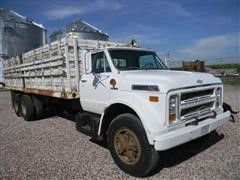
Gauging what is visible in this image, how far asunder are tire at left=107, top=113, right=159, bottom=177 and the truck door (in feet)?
2.32

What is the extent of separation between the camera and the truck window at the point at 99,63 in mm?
4800

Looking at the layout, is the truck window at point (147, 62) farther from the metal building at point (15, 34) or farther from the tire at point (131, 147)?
the metal building at point (15, 34)

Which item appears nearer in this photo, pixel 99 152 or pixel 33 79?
pixel 99 152

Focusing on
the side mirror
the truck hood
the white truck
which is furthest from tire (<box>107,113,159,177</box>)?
the side mirror

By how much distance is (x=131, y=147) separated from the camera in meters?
3.94

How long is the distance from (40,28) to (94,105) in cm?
2200

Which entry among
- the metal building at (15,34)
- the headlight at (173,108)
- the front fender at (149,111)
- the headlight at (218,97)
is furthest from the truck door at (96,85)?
the metal building at (15,34)

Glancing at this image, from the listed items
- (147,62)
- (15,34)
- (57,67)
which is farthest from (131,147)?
(15,34)

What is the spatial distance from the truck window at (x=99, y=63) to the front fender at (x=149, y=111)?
45.2 inches

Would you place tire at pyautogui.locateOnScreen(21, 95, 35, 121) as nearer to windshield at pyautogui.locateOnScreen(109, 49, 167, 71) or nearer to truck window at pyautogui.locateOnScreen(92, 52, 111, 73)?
truck window at pyautogui.locateOnScreen(92, 52, 111, 73)

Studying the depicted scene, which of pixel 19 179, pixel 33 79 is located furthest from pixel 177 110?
pixel 33 79

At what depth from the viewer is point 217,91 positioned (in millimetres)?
4605

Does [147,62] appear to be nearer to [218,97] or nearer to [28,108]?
[218,97]

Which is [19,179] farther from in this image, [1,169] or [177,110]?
[177,110]
